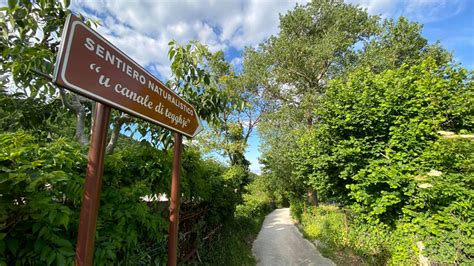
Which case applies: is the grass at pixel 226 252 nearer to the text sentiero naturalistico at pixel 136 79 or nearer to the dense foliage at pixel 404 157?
the dense foliage at pixel 404 157

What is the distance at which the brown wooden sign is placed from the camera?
103 centimetres

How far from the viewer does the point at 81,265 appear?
113 cm

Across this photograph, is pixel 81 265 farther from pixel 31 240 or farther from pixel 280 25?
pixel 280 25

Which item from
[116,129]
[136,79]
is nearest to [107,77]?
[136,79]

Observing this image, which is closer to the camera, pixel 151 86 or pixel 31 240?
pixel 31 240

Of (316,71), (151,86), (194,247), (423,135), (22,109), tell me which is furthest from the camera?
(316,71)

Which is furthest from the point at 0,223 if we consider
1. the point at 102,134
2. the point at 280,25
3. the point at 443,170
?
the point at 280,25

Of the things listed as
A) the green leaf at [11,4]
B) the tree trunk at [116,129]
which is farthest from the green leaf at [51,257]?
the green leaf at [11,4]

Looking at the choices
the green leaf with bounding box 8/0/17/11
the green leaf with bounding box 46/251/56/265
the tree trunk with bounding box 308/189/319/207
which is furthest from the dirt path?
the green leaf with bounding box 8/0/17/11

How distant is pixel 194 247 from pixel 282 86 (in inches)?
506

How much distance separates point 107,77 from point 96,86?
10cm

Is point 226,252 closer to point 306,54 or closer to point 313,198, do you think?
point 313,198

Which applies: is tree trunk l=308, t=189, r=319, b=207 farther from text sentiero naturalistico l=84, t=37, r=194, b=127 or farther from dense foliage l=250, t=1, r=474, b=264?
text sentiero naturalistico l=84, t=37, r=194, b=127

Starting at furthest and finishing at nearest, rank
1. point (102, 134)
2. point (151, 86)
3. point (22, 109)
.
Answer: point (22, 109)
point (151, 86)
point (102, 134)
